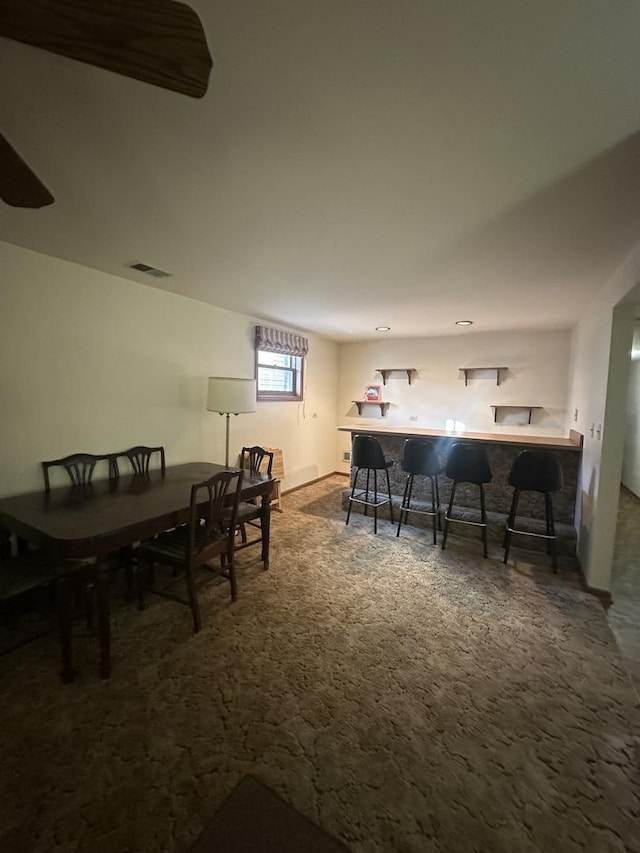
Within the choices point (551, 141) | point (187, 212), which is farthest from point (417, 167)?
point (187, 212)

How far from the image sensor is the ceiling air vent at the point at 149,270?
2678 mm

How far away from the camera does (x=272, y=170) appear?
4.90 feet

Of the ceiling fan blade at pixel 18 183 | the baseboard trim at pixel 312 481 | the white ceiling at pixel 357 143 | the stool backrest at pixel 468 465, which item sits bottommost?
the baseboard trim at pixel 312 481

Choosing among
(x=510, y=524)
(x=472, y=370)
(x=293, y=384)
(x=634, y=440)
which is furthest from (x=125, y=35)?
(x=634, y=440)

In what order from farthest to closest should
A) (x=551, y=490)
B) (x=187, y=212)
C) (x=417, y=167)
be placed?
(x=551, y=490) → (x=187, y=212) → (x=417, y=167)

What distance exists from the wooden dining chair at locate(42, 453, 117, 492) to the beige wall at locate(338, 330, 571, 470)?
4.23 meters

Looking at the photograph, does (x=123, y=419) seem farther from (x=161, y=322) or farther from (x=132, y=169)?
(x=132, y=169)

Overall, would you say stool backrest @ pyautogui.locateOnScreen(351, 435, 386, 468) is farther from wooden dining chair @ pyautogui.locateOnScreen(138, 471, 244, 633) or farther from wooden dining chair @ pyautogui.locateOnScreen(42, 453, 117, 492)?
wooden dining chair @ pyautogui.locateOnScreen(42, 453, 117, 492)

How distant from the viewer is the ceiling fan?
71 centimetres

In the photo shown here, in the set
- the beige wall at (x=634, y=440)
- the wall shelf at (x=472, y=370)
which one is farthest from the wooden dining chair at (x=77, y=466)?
the beige wall at (x=634, y=440)

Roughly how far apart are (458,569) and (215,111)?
3330mm

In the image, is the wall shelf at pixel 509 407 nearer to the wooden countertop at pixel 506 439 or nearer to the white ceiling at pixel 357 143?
the wooden countertop at pixel 506 439

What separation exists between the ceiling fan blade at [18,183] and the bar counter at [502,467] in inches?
136

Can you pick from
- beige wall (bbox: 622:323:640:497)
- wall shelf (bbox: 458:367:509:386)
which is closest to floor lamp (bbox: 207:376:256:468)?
wall shelf (bbox: 458:367:509:386)
